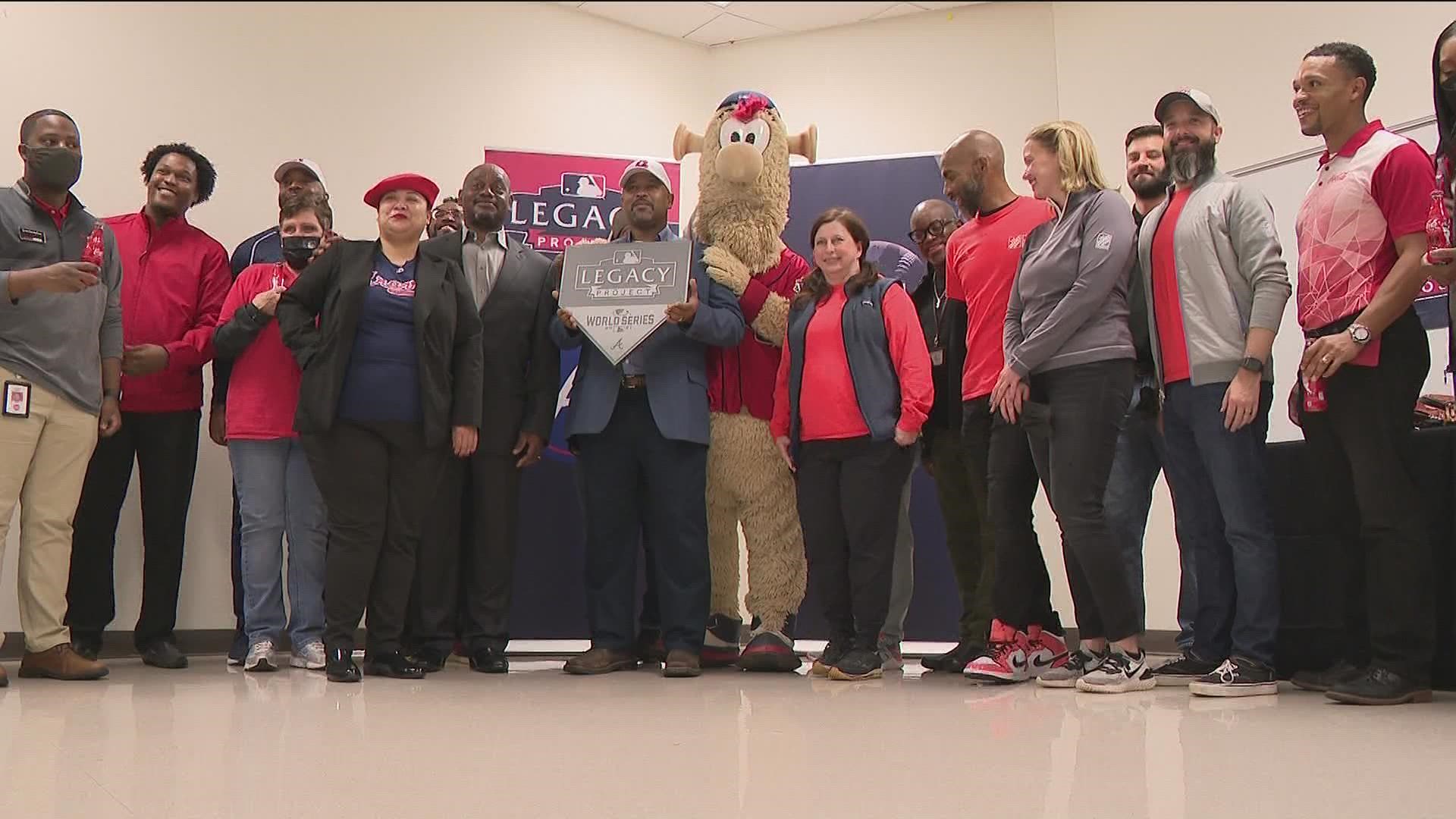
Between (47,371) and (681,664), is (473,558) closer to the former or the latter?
(681,664)

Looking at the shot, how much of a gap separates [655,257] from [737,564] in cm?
103

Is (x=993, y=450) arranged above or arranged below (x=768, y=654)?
above

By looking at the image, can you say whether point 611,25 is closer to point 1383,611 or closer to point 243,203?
point 243,203

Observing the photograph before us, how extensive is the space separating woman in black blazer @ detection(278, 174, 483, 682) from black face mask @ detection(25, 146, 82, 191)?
2.30 feet

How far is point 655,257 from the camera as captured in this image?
3.76 m

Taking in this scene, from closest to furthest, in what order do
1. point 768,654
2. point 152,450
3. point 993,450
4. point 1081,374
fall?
point 1081,374 → point 993,450 → point 768,654 → point 152,450

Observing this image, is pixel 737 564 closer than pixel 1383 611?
No

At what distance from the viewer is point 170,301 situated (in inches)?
160

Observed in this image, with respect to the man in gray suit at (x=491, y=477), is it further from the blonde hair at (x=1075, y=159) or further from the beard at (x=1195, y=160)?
the beard at (x=1195, y=160)

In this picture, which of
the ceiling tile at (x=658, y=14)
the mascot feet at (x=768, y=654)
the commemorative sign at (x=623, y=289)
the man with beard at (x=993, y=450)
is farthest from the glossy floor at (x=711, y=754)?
the ceiling tile at (x=658, y=14)

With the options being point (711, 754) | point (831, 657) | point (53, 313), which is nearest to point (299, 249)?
point (53, 313)

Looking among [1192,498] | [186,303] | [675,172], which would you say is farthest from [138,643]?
[1192,498]

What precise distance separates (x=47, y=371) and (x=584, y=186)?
7.19 ft

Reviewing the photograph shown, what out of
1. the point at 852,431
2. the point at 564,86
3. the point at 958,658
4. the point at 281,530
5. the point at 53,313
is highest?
the point at 564,86
